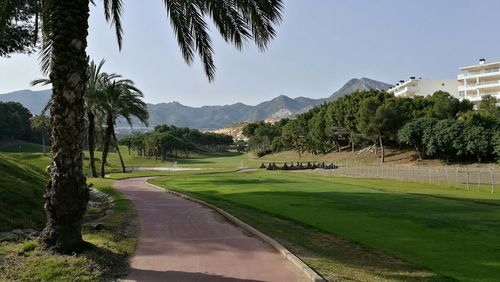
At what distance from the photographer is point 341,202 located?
2347cm

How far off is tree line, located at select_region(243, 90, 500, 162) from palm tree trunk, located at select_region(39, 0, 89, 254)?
223ft

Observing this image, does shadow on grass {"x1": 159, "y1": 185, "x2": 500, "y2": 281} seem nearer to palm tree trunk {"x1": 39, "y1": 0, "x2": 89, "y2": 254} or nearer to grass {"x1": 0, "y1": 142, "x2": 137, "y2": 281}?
grass {"x1": 0, "y1": 142, "x2": 137, "y2": 281}

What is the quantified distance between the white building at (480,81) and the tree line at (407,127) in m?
19.1

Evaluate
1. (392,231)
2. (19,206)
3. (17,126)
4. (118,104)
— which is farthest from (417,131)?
(17,126)

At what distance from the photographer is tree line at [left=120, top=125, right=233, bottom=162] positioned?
116 metres

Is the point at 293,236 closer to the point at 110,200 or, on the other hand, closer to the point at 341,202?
the point at 341,202

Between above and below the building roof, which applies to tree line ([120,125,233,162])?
below

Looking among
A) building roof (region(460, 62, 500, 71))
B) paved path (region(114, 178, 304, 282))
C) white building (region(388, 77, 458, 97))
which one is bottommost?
paved path (region(114, 178, 304, 282))

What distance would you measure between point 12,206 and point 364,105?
8131 cm

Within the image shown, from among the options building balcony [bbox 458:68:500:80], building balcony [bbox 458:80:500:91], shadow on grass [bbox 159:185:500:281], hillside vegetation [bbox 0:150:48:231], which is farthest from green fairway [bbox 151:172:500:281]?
building balcony [bbox 458:68:500:80]

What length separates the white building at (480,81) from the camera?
364 ft

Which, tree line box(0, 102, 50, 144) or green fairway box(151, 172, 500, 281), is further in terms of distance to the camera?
tree line box(0, 102, 50, 144)

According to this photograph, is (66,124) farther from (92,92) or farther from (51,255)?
(92,92)

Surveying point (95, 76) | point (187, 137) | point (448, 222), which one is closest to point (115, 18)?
point (448, 222)
